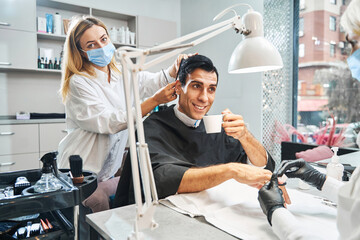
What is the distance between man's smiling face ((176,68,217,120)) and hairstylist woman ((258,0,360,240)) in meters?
0.62

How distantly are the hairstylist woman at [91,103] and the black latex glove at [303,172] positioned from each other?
95 centimetres

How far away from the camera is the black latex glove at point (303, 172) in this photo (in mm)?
1012

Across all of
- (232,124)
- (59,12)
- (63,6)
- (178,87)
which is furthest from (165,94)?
(59,12)

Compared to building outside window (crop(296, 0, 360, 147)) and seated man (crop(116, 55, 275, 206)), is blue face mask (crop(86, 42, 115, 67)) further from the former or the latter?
building outside window (crop(296, 0, 360, 147))

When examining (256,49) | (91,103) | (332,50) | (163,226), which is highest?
(332,50)

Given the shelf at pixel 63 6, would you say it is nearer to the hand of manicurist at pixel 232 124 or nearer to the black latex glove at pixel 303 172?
the hand of manicurist at pixel 232 124

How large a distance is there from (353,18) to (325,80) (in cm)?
310

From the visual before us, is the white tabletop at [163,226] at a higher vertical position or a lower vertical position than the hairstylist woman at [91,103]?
lower

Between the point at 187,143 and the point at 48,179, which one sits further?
the point at 187,143

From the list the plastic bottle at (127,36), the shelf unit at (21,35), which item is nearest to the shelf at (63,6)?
the shelf unit at (21,35)

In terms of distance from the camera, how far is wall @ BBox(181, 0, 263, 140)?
3.73 metres

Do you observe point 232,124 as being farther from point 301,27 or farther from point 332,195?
point 301,27

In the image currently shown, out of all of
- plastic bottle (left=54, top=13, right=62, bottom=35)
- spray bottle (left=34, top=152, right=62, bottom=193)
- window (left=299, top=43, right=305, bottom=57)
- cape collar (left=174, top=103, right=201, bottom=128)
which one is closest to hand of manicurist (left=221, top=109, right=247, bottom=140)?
cape collar (left=174, top=103, right=201, bottom=128)

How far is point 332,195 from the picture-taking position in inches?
39.1
